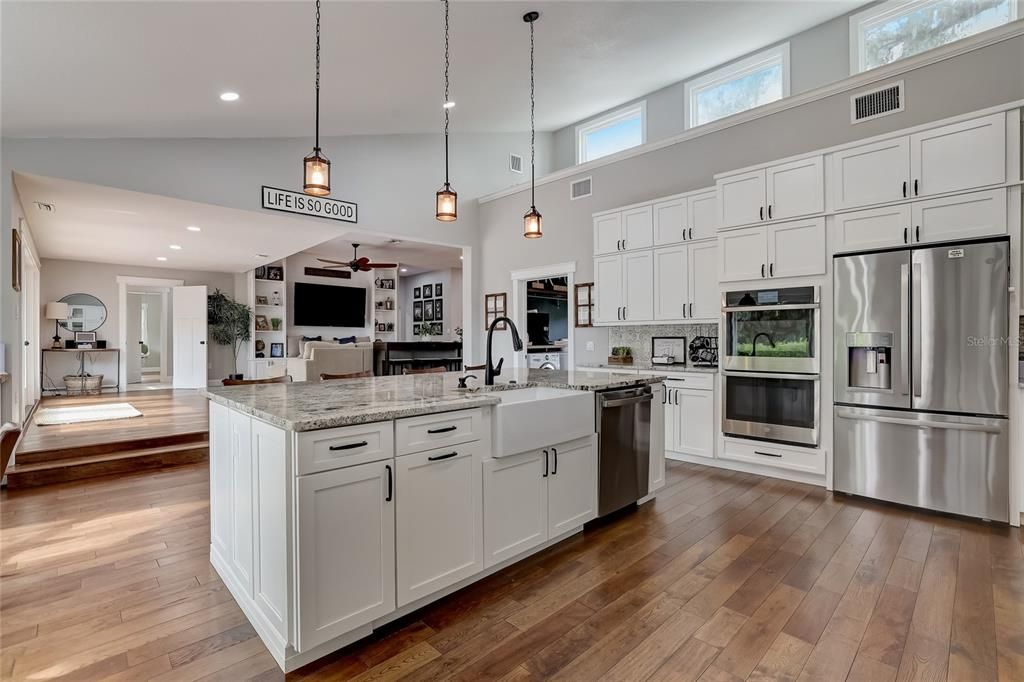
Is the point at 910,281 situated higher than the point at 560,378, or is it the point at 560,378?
the point at 910,281

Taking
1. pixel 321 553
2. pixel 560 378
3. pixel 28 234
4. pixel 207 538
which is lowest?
pixel 207 538

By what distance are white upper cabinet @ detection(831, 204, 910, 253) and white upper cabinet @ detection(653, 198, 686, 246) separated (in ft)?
4.82

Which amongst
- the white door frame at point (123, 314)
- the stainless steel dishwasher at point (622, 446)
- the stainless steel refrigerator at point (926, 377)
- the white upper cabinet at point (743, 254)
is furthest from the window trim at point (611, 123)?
the white door frame at point (123, 314)

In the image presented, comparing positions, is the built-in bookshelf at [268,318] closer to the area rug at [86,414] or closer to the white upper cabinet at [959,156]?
the area rug at [86,414]

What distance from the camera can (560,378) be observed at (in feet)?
11.4

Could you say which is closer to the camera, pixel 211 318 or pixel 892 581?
pixel 892 581

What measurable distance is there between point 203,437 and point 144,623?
3.54 metres

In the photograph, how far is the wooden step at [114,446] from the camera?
4203mm

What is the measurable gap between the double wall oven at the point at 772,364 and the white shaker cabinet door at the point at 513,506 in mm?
2434

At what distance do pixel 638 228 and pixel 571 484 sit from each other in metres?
3.39

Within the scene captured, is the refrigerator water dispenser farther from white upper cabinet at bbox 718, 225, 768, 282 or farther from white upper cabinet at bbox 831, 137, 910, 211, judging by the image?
white upper cabinet at bbox 831, 137, 910, 211

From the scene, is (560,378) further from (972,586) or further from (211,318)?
(211,318)

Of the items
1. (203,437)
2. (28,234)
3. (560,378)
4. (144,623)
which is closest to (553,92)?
(560,378)

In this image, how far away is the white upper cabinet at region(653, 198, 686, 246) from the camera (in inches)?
200
